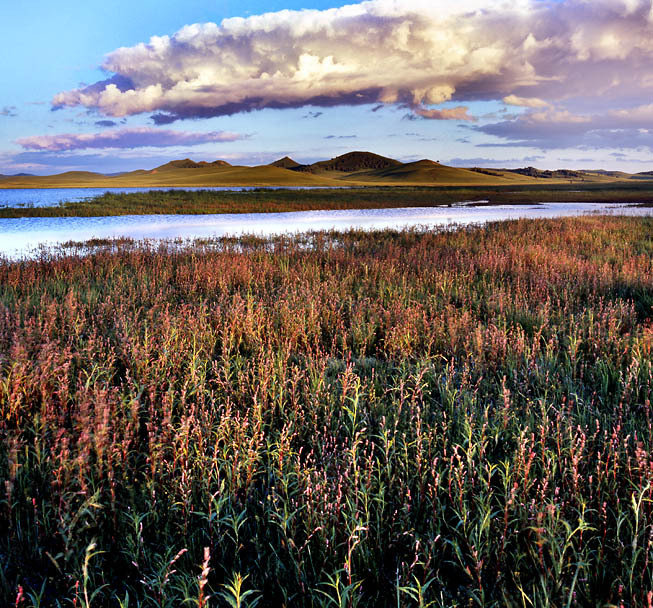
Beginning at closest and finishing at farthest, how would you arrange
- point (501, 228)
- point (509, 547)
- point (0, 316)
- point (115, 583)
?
point (115, 583)
point (509, 547)
point (0, 316)
point (501, 228)

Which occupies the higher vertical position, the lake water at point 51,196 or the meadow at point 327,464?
the lake water at point 51,196

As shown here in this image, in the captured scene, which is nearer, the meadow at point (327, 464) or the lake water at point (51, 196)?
the meadow at point (327, 464)

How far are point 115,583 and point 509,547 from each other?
224 centimetres

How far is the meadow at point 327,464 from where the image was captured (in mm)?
2262

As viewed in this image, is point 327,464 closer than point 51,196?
Yes

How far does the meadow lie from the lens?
7.42 feet

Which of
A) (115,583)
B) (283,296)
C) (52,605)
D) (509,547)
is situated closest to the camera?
(52,605)

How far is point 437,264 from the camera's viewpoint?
1185 centimetres

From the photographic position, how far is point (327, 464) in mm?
2727

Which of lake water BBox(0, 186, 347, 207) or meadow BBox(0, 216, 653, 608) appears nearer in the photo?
meadow BBox(0, 216, 653, 608)

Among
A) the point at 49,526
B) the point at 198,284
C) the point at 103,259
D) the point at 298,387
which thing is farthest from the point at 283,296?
the point at 103,259

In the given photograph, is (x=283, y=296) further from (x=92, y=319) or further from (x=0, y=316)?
(x=0, y=316)

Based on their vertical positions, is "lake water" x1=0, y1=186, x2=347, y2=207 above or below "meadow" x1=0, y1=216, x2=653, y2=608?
above

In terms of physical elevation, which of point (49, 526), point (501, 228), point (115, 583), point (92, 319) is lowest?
point (115, 583)
